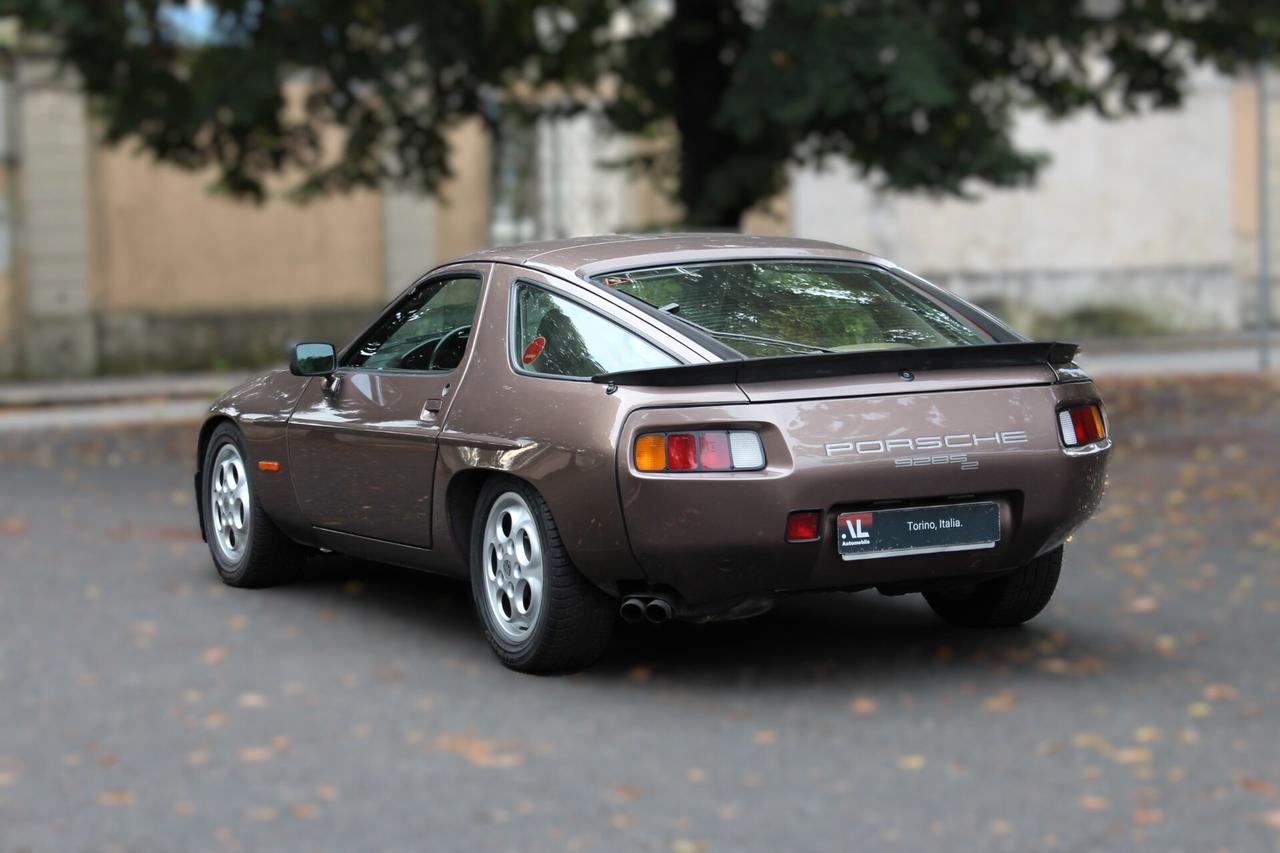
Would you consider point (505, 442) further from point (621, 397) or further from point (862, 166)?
point (862, 166)

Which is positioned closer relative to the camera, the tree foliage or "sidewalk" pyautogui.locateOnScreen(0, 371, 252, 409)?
the tree foliage

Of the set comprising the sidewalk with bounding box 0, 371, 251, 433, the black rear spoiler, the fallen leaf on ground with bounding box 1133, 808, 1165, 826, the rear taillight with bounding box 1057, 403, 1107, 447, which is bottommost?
the fallen leaf on ground with bounding box 1133, 808, 1165, 826

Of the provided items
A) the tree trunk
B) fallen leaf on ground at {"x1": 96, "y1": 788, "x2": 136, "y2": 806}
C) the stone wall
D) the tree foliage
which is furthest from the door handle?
fallen leaf on ground at {"x1": 96, "y1": 788, "x2": 136, "y2": 806}

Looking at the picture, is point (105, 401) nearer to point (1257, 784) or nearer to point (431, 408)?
point (431, 408)

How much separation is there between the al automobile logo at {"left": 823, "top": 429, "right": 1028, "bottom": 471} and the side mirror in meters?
0.61

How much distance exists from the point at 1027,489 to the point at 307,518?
28.6 inches

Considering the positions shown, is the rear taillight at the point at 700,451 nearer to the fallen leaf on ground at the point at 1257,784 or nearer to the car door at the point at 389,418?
the car door at the point at 389,418

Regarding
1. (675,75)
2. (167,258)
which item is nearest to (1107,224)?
(167,258)

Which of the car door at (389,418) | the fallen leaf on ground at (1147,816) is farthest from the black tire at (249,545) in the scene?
the fallen leaf on ground at (1147,816)

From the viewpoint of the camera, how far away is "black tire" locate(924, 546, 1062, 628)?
1.54m

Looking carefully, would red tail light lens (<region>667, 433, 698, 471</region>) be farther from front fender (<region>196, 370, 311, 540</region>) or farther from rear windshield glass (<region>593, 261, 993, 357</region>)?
front fender (<region>196, 370, 311, 540</region>)

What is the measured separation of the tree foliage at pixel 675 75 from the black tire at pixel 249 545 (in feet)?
40.5

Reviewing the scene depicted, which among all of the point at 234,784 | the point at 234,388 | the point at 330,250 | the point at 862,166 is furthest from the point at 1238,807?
the point at 234,388

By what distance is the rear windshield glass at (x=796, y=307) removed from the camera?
146cm
